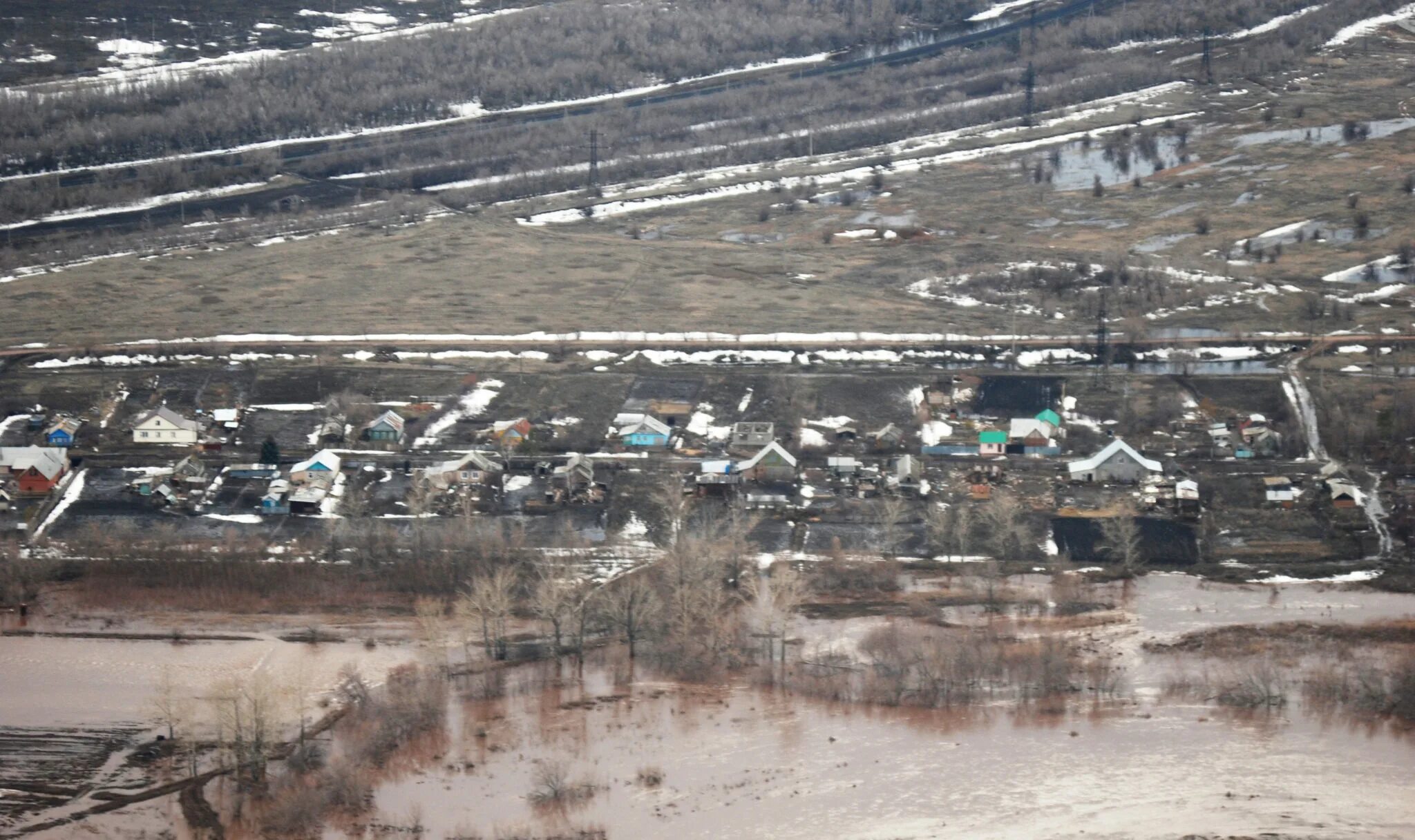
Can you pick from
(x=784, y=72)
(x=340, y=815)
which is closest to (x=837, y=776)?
(x=340, y=815)

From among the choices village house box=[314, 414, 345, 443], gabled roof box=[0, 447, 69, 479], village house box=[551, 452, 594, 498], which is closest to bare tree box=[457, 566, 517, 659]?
village house box=[551, 452, 594, 498]

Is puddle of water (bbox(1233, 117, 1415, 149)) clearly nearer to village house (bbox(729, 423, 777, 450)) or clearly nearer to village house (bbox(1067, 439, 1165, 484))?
village house (bbox(1067, 439, 1165, 484))

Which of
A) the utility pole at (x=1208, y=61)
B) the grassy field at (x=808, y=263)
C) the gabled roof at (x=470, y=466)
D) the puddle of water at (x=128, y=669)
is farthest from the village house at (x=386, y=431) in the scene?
the utility pole at (x=1208, y=61)

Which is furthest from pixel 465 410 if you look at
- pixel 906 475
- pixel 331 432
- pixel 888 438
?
pixel 906 475

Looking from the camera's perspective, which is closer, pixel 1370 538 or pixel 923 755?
pixel 923 755

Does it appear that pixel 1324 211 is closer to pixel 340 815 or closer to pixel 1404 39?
pixel 1404 39

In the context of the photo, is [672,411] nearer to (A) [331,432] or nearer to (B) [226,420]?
(A) [331,432]
